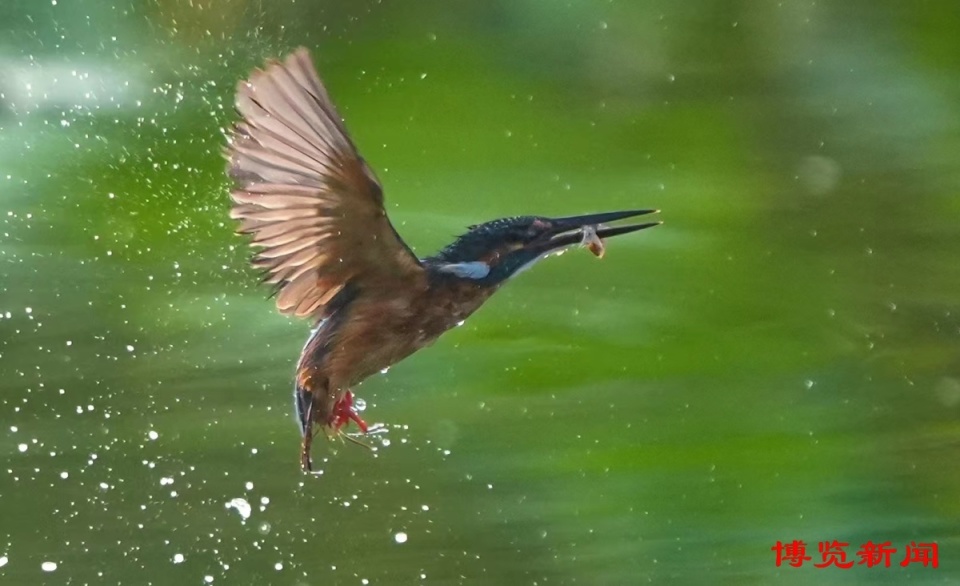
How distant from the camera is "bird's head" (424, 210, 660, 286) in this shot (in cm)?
88

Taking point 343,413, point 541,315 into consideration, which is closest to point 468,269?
point 343,413

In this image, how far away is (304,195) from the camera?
2.65 ft

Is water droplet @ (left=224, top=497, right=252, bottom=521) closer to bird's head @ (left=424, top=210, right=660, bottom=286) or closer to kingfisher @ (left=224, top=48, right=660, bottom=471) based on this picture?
kingfisher @ (left=224, top=48, right=660, bottom=471)

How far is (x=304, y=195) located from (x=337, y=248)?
0.17 ft

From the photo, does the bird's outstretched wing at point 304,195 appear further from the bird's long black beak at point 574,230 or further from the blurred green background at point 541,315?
the blurred green background at point 541,315

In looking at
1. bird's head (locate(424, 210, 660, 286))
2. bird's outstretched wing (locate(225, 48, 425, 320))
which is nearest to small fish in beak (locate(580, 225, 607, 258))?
bird's head (locate(424, 210, 660, 286))

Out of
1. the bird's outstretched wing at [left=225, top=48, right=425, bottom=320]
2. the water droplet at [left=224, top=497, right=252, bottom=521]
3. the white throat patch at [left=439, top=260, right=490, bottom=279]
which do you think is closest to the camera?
the bird's outstretched wing at [left=225, top=48, right=425, bottom=320]

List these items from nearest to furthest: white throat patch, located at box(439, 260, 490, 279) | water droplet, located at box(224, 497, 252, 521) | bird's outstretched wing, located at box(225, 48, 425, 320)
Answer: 1. bird's outstretched wing, located at box(225, 48, 425, 320)
2. white throat patch, located at box(439, 260, 490, 279)
3. water droplet, located at box(224, 497, 252, 521)

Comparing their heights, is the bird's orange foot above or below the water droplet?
below

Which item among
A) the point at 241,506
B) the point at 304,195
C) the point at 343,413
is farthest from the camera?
the point at 241,506

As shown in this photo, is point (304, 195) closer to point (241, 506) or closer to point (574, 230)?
point (574, 230)

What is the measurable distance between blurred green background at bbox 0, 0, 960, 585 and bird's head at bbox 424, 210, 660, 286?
1.46ft

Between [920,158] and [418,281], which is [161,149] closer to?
[418,281]

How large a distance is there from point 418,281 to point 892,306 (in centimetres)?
71
